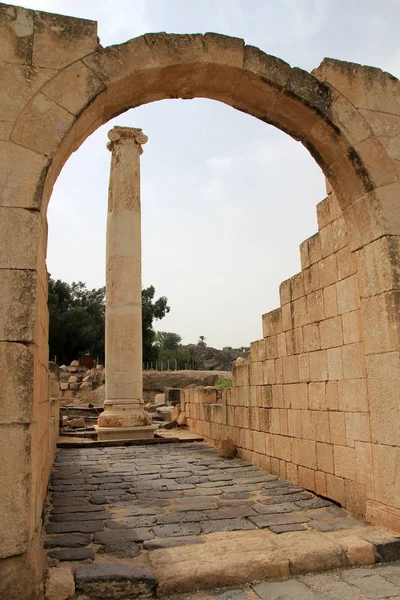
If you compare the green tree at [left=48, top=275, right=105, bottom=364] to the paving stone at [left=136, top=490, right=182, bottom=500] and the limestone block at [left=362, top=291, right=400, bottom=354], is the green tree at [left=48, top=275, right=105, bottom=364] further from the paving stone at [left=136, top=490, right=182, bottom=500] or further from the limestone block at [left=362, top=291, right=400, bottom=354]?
the limestone block at [left=362, top=291, right=400, bottom=354]

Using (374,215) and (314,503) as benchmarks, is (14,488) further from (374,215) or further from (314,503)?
(374,215)

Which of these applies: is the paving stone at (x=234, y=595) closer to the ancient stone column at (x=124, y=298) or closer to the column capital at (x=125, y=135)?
the ancient stone column at (x=124, y=298)

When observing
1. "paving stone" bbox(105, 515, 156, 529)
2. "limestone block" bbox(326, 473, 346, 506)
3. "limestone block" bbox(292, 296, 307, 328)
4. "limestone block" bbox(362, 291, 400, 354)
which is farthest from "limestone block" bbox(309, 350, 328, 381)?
"paving stone" bbox(105, 515, 156, 529)

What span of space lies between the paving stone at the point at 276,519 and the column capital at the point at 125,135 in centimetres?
983

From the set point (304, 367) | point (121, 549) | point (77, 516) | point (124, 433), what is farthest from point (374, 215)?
point (124, 433)

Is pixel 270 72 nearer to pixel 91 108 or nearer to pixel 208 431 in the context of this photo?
pixel 91 108

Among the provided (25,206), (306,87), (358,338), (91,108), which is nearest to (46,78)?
(91,108)

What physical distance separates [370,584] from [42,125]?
3.98m

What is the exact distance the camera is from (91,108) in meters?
3.98

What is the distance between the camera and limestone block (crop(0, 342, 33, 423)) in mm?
3160

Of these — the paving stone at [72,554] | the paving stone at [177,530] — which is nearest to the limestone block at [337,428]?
the paving stone at [177,530]

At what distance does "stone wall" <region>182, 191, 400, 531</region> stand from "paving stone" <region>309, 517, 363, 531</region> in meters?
0.15

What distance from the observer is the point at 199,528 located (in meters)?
4.30

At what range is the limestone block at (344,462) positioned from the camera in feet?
15.7
